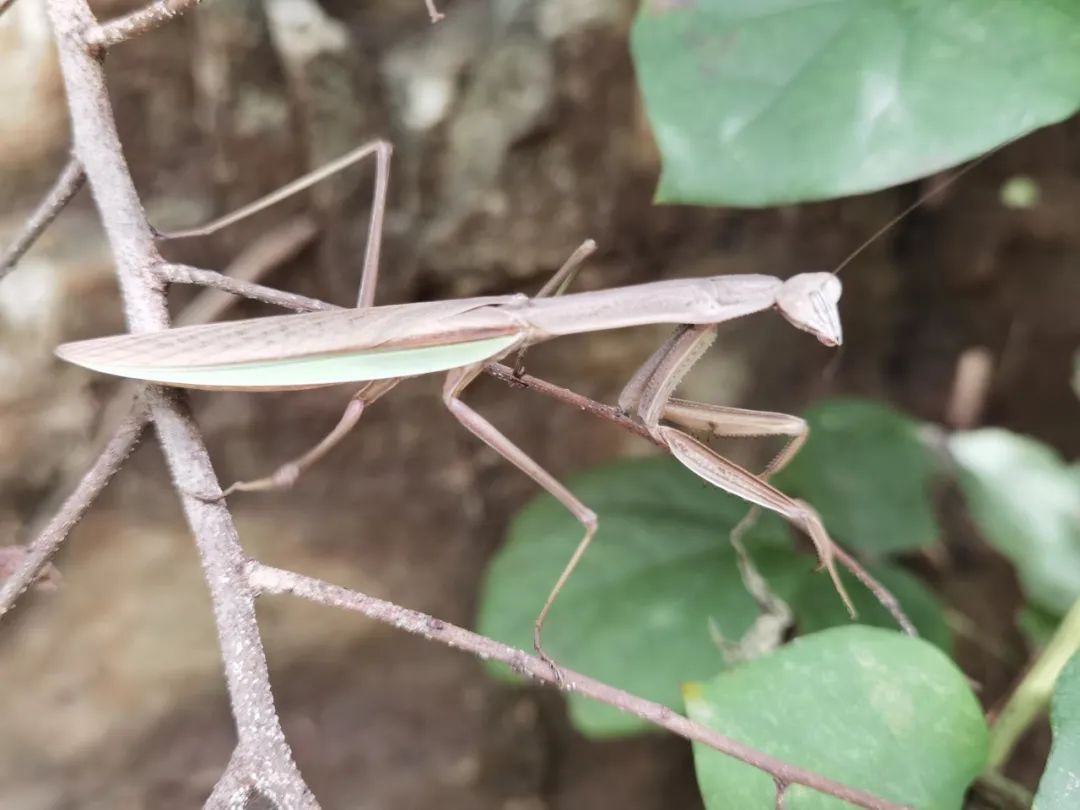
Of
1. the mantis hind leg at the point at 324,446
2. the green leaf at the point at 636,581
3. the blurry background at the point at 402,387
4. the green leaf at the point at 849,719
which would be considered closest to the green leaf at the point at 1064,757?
the green leaf at the point at 849,719

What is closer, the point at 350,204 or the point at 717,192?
the point at 717,192

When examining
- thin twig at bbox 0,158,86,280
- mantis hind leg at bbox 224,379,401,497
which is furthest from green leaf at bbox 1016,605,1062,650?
thin twig at bbox 0,158,86,280

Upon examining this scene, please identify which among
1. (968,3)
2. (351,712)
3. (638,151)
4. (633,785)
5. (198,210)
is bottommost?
(633,785)

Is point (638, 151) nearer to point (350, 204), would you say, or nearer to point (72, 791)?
point (350, 204)

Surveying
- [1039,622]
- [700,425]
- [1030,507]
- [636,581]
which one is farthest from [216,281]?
[1039,622]

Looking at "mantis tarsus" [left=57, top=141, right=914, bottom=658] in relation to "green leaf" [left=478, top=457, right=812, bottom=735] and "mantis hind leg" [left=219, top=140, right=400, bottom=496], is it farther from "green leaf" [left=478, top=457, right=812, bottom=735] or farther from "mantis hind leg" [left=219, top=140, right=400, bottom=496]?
"green leaf" [left=478, top=457, right=812, bottom=735]

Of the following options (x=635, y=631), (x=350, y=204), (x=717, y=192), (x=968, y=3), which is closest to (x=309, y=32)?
(x=350, y=204)
